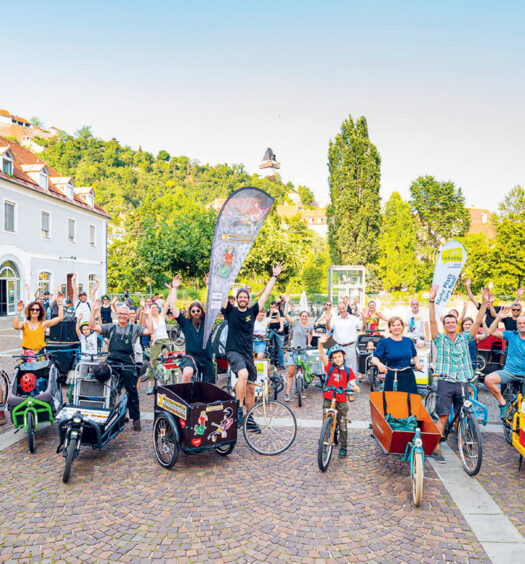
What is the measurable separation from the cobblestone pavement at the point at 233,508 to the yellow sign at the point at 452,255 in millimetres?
3706

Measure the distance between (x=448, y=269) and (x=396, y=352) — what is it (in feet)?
11.0

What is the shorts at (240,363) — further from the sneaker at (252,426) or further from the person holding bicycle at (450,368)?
the person holding bicycle at (450,368)

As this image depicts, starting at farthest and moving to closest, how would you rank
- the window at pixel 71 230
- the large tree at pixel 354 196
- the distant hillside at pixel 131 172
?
1. the distant hillside at pixel 131 172
2. the large tree at pixel 354 196
3. the window at pixel 71 230

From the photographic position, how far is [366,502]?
4.42 meters

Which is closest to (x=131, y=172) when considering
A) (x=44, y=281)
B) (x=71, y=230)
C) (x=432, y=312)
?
(x=71, y=230)

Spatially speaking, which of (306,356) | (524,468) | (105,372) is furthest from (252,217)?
(524,468)

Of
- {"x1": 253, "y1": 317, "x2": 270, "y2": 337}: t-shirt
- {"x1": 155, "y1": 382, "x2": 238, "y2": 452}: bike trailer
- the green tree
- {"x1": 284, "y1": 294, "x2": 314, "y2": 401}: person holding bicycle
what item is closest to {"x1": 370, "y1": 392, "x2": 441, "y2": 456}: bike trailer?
{"x1": 155, "y1": 382, "x2": 238, "y2": 452}: bike trailer

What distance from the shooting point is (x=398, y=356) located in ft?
19.3

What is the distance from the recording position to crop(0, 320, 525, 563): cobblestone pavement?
3.61m

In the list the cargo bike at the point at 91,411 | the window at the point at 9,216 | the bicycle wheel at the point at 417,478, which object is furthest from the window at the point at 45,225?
the bicycle wheel at the point at 417,478

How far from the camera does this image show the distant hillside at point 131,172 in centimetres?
8500

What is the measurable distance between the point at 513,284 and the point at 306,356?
99.6 ft

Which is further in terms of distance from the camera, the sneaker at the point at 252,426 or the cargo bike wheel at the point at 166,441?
the sneaker at the point at 252,426

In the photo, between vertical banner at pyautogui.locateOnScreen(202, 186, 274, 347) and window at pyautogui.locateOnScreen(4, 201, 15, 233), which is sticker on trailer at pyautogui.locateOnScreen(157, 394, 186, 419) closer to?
vertical banner at pyautogui.locateOnScreen(202, 186, 274, 347)
